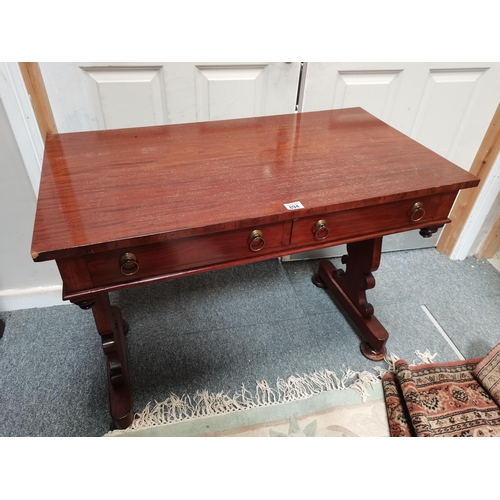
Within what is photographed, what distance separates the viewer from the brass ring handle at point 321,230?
86 cm

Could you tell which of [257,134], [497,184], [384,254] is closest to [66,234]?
[257,134]

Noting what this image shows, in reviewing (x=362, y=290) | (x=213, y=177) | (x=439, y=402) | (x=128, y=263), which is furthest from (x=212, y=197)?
(x=439, y=402)

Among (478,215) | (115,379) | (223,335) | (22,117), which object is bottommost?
(223,335)

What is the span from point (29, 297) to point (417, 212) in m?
1.40

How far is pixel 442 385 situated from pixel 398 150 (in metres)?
0.79

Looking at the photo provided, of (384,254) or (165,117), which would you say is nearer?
(165,117)

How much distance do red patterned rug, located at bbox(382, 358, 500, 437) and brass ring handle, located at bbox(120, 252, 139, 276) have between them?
3.00 ft

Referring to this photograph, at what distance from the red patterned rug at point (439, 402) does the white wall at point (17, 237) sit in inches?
50.7

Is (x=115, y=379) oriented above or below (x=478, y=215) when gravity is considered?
below

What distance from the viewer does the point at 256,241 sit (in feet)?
2.68

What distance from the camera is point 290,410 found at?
1.18m

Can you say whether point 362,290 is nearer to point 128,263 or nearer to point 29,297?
point 128,263

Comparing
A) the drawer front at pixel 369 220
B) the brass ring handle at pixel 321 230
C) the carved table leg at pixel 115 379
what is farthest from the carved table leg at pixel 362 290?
the carved table leg at pixel 115 379
